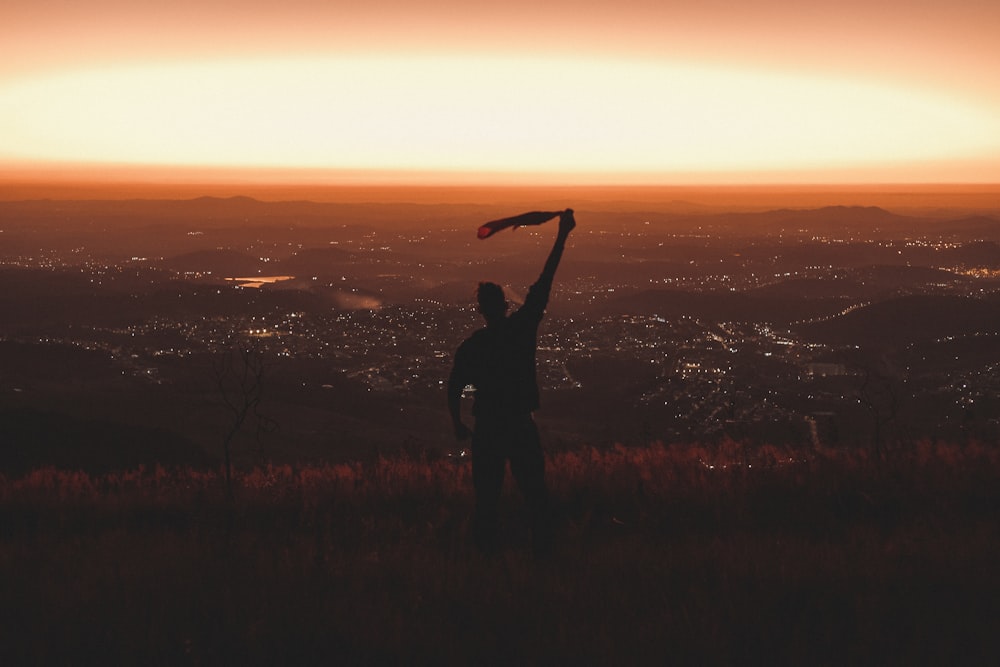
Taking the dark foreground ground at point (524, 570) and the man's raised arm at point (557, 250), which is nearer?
the dark foreground ground at point (524, 570)

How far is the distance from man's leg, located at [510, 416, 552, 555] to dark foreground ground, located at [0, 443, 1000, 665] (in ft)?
0.53

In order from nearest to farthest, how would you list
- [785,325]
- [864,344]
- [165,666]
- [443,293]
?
[165,666], [864,344], [785,325], [443,293]

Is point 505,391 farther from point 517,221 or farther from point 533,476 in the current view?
point 517,221

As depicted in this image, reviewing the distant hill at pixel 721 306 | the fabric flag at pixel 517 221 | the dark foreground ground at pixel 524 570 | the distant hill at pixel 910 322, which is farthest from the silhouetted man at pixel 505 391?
the distant hill at pixel 721 306

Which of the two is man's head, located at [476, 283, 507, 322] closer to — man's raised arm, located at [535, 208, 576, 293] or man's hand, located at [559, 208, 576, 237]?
man's raised arm, located at [535, 208, 576, 293]

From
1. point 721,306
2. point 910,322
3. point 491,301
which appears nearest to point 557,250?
point 491,301

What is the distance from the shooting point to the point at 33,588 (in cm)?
478

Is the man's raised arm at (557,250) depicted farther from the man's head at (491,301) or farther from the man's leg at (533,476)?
the man's leg at (533,476)

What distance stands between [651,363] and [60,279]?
458 feet

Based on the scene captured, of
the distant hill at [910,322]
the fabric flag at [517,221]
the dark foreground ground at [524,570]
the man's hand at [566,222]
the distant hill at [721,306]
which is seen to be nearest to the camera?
the dark foreground ground at [524,570]

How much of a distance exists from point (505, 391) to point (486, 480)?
58cm

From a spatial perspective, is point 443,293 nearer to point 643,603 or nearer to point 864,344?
point 864,344

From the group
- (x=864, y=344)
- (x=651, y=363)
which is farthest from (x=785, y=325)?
(x=651, y=363)

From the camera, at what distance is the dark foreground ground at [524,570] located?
3.96 metres
